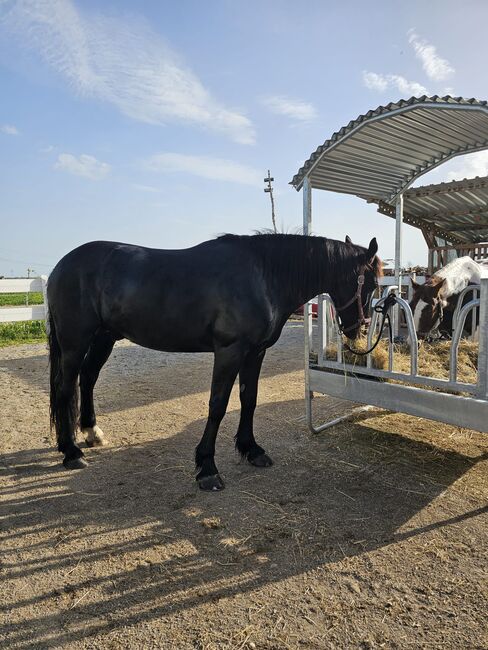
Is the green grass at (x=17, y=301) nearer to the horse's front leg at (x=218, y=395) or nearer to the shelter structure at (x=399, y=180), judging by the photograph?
the shelter structure at (x=399, y=180)

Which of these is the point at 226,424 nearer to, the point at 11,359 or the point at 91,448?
the point at 91,448

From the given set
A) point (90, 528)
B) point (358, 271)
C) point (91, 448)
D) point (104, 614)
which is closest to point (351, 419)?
point (358, 271)

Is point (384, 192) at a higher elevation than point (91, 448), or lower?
higher

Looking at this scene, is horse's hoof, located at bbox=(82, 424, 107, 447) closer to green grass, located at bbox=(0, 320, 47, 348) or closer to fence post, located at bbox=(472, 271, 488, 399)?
fence post, located at bbox=(472, 271, 488, 399)

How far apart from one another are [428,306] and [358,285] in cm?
185

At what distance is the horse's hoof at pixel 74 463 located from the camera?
149 inches

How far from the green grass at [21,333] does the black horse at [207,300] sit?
838 cm

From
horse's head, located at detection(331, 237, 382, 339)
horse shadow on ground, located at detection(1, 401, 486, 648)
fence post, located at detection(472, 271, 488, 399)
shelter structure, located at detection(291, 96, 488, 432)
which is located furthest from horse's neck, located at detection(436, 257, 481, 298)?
fence post, located at detection(472, 271, 488, 399)

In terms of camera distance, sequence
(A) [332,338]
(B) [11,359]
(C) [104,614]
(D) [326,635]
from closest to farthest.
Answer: (D) [326,635] → (C) [104,614] → (A) [332,338] → (B) [11,359]

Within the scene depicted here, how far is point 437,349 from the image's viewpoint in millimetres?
5051

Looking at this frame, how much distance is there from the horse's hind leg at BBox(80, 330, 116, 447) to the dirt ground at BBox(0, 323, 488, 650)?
0.79ft

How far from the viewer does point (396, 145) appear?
15.4 feet

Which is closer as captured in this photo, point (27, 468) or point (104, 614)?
point (104, 614)

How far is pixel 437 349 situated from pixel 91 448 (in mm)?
3920
